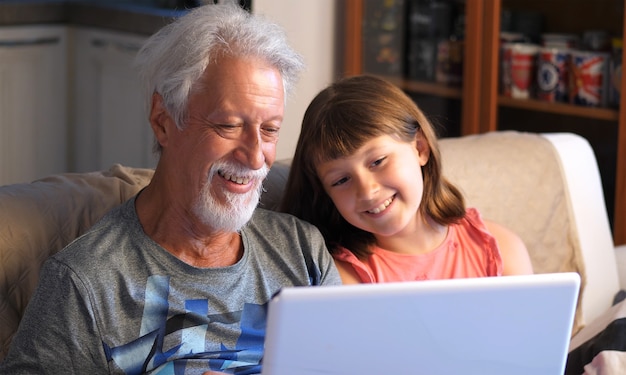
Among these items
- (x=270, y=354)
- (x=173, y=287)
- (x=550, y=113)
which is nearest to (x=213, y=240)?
(x=173, y=287)

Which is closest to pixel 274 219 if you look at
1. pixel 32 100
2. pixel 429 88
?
pixel 429 88

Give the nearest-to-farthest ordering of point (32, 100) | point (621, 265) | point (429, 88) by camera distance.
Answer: point (621, 265)
point (429, 88)
point (32, 100)

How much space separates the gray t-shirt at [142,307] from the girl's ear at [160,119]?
0.11m

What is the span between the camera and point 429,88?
3.16 meters

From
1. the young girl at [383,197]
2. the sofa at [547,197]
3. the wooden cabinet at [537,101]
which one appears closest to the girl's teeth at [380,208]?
the young girl at [383,197]

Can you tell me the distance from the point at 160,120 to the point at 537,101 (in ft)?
5.55

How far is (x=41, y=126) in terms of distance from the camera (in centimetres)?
411

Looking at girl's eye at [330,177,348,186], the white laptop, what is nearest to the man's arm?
the white laptop

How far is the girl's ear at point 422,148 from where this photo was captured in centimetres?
176

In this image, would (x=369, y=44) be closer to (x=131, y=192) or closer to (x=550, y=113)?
(x=550, y=113)

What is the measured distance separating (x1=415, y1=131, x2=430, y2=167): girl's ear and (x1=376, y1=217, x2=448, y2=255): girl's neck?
0.37ft

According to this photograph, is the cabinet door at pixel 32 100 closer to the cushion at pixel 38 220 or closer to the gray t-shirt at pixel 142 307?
the cushion at pixel 38 220

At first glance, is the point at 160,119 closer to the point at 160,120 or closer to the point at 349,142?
the point at 160,120

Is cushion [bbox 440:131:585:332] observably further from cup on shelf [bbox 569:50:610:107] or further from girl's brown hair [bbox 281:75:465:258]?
cup on shelf [bbox 569:50:610:107]
